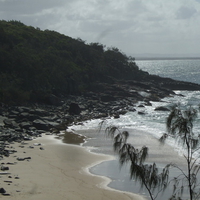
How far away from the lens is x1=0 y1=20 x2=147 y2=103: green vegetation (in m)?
46.2

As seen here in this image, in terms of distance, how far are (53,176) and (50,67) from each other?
4123 cm

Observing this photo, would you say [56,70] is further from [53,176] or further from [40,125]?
[53,176]

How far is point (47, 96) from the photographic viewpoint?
44.6 meters

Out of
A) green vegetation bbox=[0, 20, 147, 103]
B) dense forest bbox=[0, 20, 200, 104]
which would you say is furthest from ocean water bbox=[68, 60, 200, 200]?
green vegetation bbox=[0, 20, 147, 103]

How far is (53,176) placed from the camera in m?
18.6

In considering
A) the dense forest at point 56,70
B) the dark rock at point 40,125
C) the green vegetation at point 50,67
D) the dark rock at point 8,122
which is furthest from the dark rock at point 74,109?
the dark rock at point 8,122

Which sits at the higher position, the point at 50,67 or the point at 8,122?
the point at 50,67

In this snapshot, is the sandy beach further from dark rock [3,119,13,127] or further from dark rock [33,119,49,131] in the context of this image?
dark rock [33,119,49,131]

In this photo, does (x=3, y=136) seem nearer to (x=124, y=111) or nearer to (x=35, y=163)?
(x=35, y=163)

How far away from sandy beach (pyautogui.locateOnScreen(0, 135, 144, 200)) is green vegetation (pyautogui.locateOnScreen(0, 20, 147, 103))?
1764cm

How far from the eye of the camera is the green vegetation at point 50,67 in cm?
4622

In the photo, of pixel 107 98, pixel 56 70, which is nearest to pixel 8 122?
pixel 107 98

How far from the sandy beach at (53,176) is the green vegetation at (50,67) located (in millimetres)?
17637

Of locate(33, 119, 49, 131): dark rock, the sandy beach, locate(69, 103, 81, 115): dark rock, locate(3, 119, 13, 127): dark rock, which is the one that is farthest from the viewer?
locate(69, 103, 81, 115): dark rock
